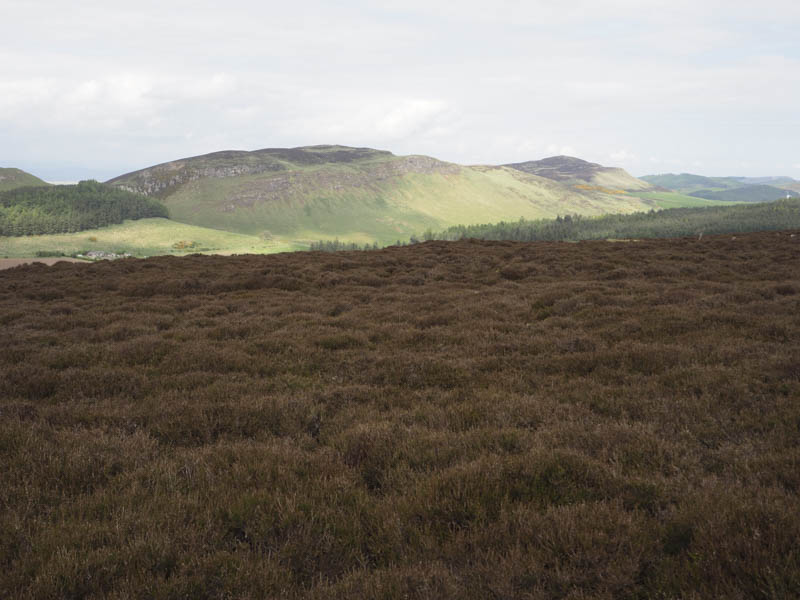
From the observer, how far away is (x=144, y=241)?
152125 millimetres

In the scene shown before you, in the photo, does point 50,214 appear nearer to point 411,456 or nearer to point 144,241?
point 144,241

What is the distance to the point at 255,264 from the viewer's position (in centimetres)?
2778

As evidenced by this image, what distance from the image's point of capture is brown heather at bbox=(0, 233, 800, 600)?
10.5ft

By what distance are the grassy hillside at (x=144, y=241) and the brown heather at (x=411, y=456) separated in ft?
394

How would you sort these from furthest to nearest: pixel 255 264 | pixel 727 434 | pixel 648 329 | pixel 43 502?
1. pixel 255 264
2. pixel 648 329
3. pixel 727 434
4. pixel 43 502

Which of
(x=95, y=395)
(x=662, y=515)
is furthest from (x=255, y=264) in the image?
(x=662, y=515)

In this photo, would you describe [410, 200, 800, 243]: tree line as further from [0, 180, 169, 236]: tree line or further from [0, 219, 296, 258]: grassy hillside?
[0, 180, 169, 236]: tree line

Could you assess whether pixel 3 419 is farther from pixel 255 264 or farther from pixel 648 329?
pixel 255 264

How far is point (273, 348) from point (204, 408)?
3.65 metres

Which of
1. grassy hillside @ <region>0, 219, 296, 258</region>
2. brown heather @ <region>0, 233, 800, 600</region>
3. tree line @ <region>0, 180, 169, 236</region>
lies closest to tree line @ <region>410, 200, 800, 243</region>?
grassy hillside @ <region>0, 219, 296, 258</region>

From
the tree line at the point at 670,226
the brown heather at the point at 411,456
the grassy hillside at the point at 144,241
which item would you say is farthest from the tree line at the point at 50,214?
the brown heather at the point at 411,456

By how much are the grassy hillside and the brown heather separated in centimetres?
12010

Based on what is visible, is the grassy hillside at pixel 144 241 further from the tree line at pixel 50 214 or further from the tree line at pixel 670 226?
the tree line at pixel 670 226

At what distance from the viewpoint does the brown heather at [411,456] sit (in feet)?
10.5
